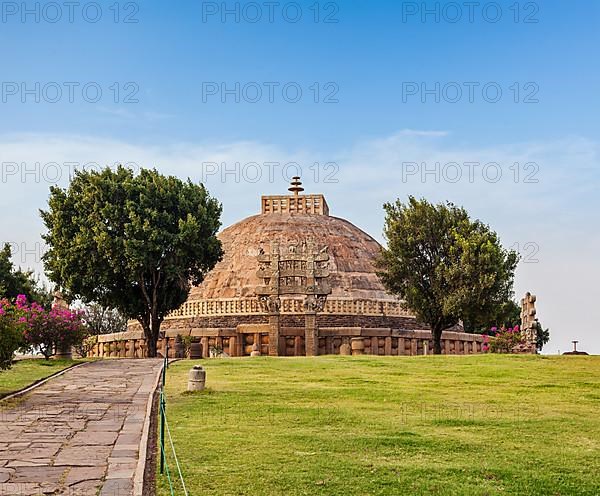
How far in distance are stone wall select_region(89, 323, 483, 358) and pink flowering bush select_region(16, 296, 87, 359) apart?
23.4 feet

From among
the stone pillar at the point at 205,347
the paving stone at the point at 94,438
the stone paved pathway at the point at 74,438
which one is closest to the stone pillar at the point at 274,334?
the stone pillar at the point at 205,347

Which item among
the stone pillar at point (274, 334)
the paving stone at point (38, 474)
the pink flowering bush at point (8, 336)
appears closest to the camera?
the paving stone at point (38, 474)

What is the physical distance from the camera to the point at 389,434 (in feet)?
34.9

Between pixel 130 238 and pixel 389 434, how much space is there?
70.2ft

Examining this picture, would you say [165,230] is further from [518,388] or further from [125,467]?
[125,467]

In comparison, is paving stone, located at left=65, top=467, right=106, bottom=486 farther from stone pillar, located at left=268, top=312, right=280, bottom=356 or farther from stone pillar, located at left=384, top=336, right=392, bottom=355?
stone pillar, located at left=384, top=336, right=392, bottom=355

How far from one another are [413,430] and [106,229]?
22067mm

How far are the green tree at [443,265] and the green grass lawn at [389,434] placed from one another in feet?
41.9

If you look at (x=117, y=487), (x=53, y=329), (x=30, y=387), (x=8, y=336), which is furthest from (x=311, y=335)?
(x=117, y=487)

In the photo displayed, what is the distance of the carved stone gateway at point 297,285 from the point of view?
33.0m

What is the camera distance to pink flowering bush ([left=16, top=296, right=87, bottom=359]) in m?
25.2

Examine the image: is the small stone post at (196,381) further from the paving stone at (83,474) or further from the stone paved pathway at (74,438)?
the paving stone at (83,474)

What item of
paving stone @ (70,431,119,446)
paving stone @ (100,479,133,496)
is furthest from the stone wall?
paving stone @ (100,479,133,496)

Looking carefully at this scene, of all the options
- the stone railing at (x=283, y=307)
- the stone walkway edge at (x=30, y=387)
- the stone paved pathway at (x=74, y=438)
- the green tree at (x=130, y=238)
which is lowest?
the stone paved pathway at (x=74, y=438)
